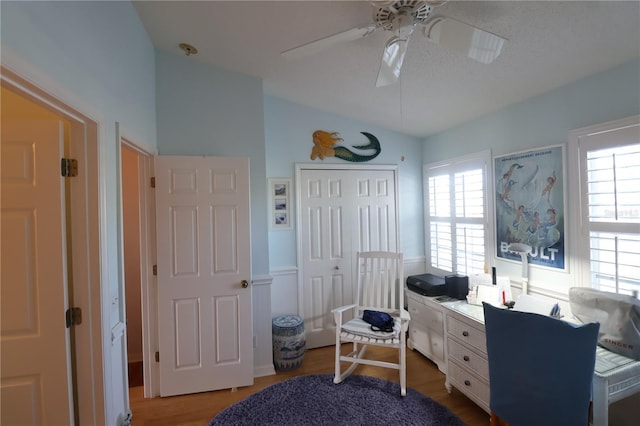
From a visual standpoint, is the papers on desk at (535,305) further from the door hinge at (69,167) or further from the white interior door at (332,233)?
the door hinge at (69,167)

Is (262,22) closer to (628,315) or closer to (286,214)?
(286,214)

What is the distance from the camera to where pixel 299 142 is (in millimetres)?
3305

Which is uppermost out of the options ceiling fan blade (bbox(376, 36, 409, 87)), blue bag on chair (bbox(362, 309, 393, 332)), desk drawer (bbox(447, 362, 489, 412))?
ceiling fan blade (bbox(376, 36, 409, 87))

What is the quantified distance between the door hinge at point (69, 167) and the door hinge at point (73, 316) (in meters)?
0.67

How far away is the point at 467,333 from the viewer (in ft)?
7.41

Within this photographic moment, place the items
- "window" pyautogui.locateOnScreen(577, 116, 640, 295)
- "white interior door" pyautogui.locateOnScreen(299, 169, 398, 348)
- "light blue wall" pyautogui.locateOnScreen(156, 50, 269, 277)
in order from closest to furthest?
"window" pyautogui.locateOnScreen(577, 116, 640, 295) < "light blue wall" pyautogui.locateOnScreen(156, 50, 269, 277) < "white interior door" pyautogui.locateOnScreen(299, 169, 398, 348)

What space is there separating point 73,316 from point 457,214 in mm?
3255

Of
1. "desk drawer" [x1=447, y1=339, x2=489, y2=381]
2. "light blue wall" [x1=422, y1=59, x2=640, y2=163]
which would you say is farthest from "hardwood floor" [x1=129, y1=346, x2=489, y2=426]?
"light blue wall" [x1=422, y1=59, x2=640, y2=163]

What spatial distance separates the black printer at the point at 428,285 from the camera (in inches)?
113

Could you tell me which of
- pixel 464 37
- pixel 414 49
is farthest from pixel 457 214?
pixel 464 37

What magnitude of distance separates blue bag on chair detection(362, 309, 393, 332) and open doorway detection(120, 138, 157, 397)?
1842mm

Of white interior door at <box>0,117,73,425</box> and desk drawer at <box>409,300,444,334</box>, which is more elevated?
white interior door at <box>0,117,73,425</box>

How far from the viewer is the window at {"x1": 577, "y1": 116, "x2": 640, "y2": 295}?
178 cm

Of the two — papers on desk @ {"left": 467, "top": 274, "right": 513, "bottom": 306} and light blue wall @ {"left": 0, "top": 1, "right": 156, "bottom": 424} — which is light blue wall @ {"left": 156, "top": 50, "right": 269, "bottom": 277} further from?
papers on desk @ {"left": 467, "top": 274, "right": 513, "bottom": 306}
